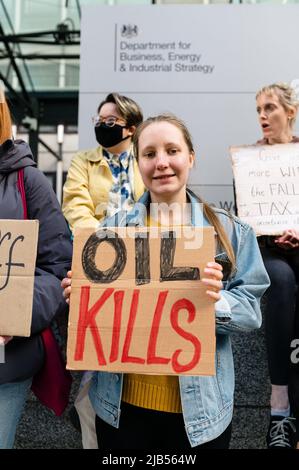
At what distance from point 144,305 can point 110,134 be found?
1.49 metres

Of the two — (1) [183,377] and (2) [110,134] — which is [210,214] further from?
(2) [110,134]

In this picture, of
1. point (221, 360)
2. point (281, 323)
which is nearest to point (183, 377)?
point (221, 360)

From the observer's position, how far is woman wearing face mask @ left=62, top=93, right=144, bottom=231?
2500 mm

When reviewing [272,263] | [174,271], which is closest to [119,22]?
[272,263]

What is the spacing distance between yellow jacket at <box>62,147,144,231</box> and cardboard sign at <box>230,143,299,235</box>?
1.78 ft

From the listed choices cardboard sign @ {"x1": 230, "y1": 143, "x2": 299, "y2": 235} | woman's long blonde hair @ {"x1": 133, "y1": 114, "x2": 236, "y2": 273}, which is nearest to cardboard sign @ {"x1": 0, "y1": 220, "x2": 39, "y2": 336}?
woman's long blonde hair @ {"x1": 133, "y1": 114, "x2": 236, "y2": 273}

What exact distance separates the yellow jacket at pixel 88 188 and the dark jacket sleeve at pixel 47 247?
2.51ft

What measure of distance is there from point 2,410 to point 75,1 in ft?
19.5

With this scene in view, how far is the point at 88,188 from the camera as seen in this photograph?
258cm

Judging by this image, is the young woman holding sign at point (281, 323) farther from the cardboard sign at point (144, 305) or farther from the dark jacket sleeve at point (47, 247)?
the dark jacket sleeve at point (47, 247)

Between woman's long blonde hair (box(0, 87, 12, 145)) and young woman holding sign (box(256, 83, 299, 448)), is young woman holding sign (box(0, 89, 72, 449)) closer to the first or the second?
woman's long blonde hair (box(0, 87, 12, 145))

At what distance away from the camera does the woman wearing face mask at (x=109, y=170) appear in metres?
2.50

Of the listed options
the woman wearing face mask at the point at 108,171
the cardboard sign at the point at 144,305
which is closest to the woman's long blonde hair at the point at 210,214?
the cardboard sign at the point at 144,305

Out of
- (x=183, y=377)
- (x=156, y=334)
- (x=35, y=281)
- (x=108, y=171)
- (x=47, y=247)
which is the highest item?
(x=108, y=171)
